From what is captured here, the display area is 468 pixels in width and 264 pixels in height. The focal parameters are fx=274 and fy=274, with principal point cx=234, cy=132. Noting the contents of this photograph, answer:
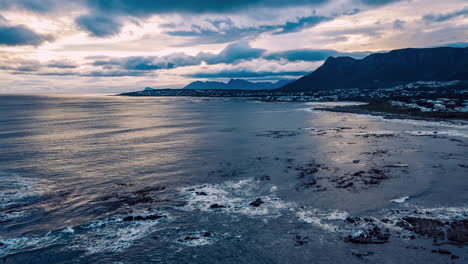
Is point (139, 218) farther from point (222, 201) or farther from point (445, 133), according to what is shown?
point (445, 133)

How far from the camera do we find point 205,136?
60906mm

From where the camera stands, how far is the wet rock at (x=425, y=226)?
1809 cm

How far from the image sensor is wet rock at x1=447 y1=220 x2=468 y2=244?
56.6 feet

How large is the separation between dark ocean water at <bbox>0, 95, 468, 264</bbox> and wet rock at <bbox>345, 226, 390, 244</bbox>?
0.40 m

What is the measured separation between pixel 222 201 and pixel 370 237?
1187 cm

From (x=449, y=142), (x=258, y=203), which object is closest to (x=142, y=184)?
(x=258, y=203)

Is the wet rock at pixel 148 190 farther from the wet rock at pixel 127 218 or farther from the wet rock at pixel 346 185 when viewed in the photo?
the wet rock at pixel 346 185

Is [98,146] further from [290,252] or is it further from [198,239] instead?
[290,252]

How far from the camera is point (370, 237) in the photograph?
17906 mm

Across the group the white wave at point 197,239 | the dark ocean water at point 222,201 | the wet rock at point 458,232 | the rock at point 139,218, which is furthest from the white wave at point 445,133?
the rock at point 139,218

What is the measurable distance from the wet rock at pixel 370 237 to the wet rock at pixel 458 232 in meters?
3.83

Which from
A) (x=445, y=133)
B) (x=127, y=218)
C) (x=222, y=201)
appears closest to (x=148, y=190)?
(x=127, y=218)

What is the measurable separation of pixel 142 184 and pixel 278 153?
22.0 meters

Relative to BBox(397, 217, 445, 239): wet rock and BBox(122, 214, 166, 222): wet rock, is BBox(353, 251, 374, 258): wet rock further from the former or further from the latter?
BBox(122, 214, 166, 222): wet rock
